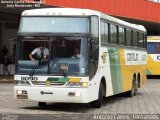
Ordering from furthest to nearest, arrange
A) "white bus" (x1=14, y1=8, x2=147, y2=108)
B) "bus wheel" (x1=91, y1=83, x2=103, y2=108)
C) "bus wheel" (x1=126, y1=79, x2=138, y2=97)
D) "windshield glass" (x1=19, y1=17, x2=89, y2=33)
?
"bus wheel" (x1=126, y1=79, x2=138, y2=97), "bus wheel" (x1=91, y1=83, x2=103, y2=108), "windshield glass" (x1=19, y1=17, x2=89, y2=33), "white bus" (x1=14, y1=8, x2=147, y2=108)

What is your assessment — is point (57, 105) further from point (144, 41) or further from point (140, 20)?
point (140, 20)

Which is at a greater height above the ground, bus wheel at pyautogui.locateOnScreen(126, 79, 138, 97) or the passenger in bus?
the passenger in bus

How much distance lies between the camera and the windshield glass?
1527 cm

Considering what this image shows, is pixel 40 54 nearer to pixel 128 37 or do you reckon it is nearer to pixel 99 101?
pixel 99 101

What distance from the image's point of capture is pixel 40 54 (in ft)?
49.6

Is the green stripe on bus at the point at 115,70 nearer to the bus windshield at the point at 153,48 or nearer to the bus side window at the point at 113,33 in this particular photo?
the bus side window at the point at 113,33

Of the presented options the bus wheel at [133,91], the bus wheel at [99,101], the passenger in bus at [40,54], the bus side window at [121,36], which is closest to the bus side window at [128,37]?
the bus side window at [121,36]

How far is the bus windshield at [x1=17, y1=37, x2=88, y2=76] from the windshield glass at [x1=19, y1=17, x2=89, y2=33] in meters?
0.25

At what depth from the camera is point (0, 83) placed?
2969 centimetres

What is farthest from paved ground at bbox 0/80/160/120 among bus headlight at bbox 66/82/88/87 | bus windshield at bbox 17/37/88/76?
bus windshield at bbox 17/37/88/76

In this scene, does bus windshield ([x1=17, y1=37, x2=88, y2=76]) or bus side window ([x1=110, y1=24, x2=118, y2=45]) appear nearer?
bus windshield ([x1=17, y1=37, x2=88, y2=76])

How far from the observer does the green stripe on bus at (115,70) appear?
18.1m

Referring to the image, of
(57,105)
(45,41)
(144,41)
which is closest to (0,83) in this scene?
(144,41)

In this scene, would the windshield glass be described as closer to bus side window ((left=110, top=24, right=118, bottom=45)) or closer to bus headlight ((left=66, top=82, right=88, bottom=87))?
bus headlight ((left=66, top=82, right=88, bottom=87))
